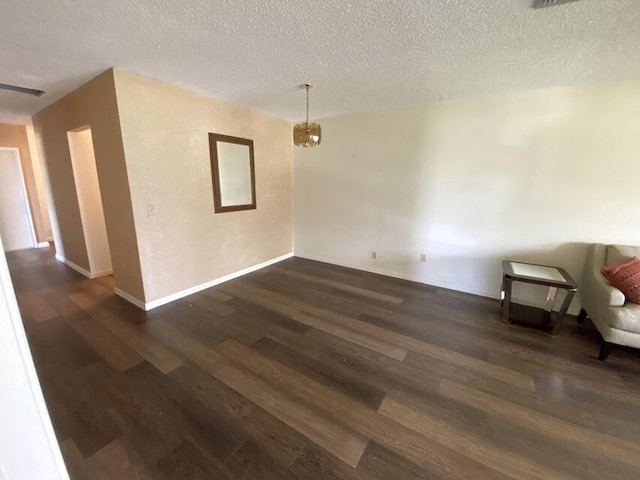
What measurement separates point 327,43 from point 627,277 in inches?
120

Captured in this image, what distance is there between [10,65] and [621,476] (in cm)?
512

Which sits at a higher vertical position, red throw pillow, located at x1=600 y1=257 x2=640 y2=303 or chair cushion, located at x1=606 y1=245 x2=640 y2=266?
chair cushion, located at x1=606 y1=245 x2=640 y2=266

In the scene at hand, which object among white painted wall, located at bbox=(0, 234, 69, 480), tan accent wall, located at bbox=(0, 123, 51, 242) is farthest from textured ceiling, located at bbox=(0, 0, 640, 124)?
tan accent wall, located at bbox=(0, 123, 51, 242)

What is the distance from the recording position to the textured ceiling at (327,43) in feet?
5.11

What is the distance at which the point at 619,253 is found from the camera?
2445 mm

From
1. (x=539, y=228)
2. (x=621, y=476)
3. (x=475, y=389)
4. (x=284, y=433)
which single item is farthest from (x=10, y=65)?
(x=539, y=228)

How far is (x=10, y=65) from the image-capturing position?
89.6 inches

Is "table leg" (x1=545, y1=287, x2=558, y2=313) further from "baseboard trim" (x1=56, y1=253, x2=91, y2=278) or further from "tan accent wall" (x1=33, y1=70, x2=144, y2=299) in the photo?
"baseboard trim" (x1=56, y1=253, x2=91, y2=278)

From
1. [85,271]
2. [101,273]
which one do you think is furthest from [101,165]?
[85,271]

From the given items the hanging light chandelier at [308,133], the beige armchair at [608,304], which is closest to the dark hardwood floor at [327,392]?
the beige armchair at [608,304]

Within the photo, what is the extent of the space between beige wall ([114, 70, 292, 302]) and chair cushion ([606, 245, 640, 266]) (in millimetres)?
4156

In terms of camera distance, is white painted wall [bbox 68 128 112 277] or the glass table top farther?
white painted wall [bbox 68 128 112 277]

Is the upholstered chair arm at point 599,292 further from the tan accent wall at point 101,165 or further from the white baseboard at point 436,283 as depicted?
the tan accent wall at point 101,165

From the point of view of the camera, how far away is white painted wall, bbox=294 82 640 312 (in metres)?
2.61
